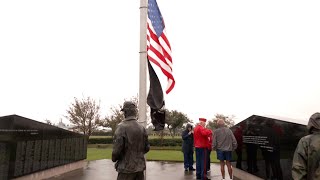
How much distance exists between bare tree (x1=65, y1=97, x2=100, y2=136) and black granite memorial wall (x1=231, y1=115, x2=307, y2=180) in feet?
90.5

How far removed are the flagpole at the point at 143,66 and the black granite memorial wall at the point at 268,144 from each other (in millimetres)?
2949

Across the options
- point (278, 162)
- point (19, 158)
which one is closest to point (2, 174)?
point (19, 158)

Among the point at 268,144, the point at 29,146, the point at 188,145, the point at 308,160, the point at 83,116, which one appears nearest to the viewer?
the point at 308,160

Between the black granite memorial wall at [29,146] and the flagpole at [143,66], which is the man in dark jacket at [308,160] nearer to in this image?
the flagpole at [143,66]

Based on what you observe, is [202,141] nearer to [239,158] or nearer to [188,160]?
[239,158]

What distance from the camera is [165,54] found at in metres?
7.60

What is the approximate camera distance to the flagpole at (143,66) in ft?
22.0

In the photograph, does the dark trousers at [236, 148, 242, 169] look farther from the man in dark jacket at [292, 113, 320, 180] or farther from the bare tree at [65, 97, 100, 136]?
the bare tree at [65, 97, 100, 136]

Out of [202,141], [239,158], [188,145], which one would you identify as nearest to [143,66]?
[202,141]

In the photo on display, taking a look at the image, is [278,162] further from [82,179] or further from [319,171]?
[82,179]

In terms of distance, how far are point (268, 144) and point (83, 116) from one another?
30295 mm

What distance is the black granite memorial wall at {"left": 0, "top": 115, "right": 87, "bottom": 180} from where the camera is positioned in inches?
319

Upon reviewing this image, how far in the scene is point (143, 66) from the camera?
699 cm

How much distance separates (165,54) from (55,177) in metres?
5.97
